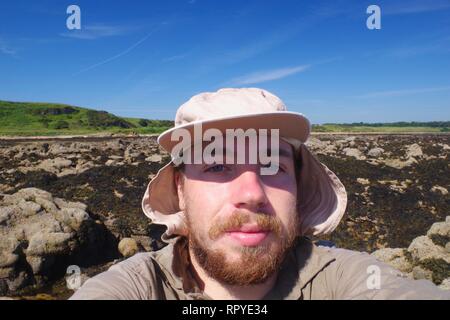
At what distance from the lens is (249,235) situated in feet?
7.98

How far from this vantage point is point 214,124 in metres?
2.54

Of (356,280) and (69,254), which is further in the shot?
(69,254)

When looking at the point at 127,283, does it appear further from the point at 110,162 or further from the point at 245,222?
the point at 110,162

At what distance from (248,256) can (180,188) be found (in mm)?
898

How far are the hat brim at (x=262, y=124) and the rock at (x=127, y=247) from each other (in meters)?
9.65

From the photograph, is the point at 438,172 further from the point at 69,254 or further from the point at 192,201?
the point at 192,201

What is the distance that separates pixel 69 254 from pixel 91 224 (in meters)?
1.24

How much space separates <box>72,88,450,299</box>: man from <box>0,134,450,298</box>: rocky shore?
649cm

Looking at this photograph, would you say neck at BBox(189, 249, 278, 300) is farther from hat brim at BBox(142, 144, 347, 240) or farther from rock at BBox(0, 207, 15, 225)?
rock at BBox(0, 207, 15, 225)

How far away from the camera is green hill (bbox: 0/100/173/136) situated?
81062mm

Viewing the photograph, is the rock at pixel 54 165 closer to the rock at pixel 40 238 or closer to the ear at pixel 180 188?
the rock at pixel 40 238

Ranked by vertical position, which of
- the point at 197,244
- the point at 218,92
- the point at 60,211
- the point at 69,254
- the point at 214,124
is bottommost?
the point at 69,254

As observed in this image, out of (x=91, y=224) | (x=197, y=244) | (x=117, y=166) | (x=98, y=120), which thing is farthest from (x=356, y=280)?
(x=98, y=120)

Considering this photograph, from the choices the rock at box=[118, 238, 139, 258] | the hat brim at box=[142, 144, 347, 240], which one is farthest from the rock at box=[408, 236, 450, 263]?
the hat brim at box=[142, 144, 347, 240]
